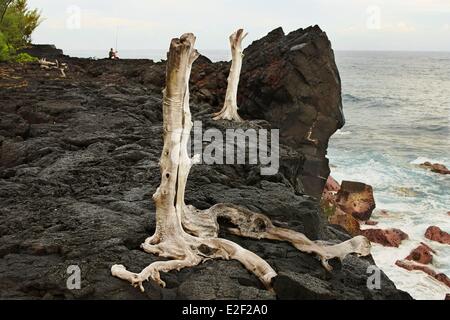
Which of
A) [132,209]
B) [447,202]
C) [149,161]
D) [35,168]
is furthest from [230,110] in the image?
[447,202]

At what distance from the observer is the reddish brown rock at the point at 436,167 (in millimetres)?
33000

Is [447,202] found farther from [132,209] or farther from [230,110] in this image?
[132,209]

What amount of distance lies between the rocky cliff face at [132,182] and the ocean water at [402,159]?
553cm

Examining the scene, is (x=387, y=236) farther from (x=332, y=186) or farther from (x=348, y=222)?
(x=332, y=186)

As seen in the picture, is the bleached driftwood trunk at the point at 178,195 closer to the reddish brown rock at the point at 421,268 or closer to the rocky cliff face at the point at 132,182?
the rocky cliff face at the point at 132,182

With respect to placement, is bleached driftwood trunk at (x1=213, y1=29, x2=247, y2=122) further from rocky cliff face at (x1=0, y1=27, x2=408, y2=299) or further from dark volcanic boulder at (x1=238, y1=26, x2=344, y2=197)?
dark volcanic boulder at (x1=238, y1=26, x2=344, y2=197)

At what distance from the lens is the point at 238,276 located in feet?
21.1

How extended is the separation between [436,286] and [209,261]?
12.5 m

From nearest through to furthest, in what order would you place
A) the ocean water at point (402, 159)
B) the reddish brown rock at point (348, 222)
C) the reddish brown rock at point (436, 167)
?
the ocean water at point (402, 159) < the reddish brown rock at point (348, 222) < the reddish brown rock at point (436, 167)

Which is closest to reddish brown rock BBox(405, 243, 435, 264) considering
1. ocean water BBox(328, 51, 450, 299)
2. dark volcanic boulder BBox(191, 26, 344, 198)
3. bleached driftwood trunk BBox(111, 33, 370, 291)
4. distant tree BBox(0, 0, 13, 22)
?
ocean water BBox(328, 51, 450, 299)

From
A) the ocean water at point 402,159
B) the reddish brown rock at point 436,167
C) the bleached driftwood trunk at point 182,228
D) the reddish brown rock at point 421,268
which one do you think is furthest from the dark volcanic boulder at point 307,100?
the reddish brown rock at point 436,167

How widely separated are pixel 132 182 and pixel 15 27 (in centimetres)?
2779

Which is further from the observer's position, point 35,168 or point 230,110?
point 230,110

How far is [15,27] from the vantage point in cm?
3278
